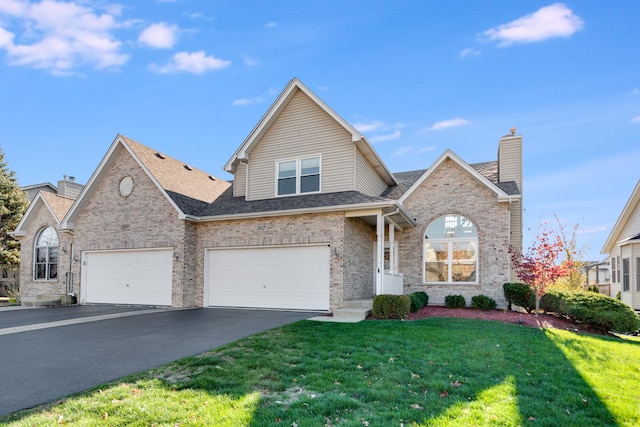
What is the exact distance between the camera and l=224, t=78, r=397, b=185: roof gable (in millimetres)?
14953

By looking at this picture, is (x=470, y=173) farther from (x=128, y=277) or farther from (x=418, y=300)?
(x=128, y=277)

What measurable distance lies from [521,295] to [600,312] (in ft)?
9.02

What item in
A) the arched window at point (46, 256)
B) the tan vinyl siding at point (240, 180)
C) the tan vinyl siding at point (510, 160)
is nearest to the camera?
the tan vinyl siding at point (510, 160)

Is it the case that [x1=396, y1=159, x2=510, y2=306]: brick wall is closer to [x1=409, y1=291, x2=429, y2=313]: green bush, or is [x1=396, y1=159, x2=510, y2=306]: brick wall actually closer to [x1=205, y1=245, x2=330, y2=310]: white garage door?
[x1=409, y1=291, x2=429, y2=313]: green bush

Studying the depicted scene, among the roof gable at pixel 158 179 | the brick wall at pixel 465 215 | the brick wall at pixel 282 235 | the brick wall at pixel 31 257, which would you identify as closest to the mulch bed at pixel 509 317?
the brick wall at pixel 465 215

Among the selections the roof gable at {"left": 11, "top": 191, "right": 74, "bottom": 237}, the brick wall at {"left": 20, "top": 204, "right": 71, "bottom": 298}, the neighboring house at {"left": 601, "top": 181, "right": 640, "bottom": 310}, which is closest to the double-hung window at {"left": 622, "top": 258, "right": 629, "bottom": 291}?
the neighboring house at {"left": 601, "top": 181, "right": 640, "bottom": 310}

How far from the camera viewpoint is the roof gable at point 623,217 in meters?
18.9

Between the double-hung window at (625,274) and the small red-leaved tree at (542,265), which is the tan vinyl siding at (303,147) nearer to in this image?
the small red-leaved tree at (542,265)

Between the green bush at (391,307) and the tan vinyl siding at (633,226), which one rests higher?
the tan vinyl siding at (633,226)

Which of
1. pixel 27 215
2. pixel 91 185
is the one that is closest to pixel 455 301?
pixel 91 185

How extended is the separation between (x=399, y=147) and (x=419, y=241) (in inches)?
178

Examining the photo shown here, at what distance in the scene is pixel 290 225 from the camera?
1398 centimetres

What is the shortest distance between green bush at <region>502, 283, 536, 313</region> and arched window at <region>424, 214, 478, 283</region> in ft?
4.73

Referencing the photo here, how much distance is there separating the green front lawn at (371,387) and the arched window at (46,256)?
1672 cm
